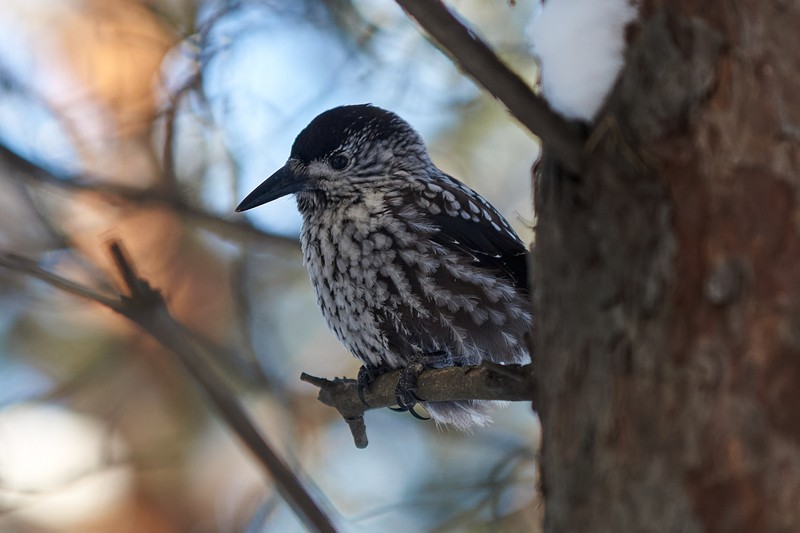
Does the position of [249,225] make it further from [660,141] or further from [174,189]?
[660,141]

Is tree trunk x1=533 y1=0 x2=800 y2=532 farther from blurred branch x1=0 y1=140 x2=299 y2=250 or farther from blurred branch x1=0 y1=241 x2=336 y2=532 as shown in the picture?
blurred branch x1=0 y1=140 x2=299 y2=250

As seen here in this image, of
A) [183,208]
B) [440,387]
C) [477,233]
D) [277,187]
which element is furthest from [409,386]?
[183,208]

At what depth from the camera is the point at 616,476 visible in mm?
1349

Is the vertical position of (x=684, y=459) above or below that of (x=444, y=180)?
below

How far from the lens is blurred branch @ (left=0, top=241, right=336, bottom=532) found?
1.77 metres

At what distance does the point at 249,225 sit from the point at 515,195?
195 cm

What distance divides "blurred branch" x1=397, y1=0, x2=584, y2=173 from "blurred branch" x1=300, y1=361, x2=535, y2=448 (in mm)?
638

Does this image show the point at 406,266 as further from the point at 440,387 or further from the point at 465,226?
the point at 440,387

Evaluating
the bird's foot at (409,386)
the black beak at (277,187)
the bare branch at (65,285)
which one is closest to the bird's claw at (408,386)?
the bird's foot at (409,386)

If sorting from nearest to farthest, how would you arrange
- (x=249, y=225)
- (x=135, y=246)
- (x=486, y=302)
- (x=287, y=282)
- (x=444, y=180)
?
(x=486, y=302)
(x=444, y=180)
(x=249, y=225)
(x=135, y=246)
(x=287, y=282)

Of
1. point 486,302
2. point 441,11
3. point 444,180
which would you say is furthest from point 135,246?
point 441,11

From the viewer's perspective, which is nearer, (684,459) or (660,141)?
(684,459)

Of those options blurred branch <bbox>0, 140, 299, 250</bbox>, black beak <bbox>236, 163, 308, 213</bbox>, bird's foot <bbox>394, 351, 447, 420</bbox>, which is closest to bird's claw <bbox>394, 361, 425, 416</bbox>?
bird's foot <bbox>394, 351, 447, 420</bbox>

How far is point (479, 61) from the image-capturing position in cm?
141
